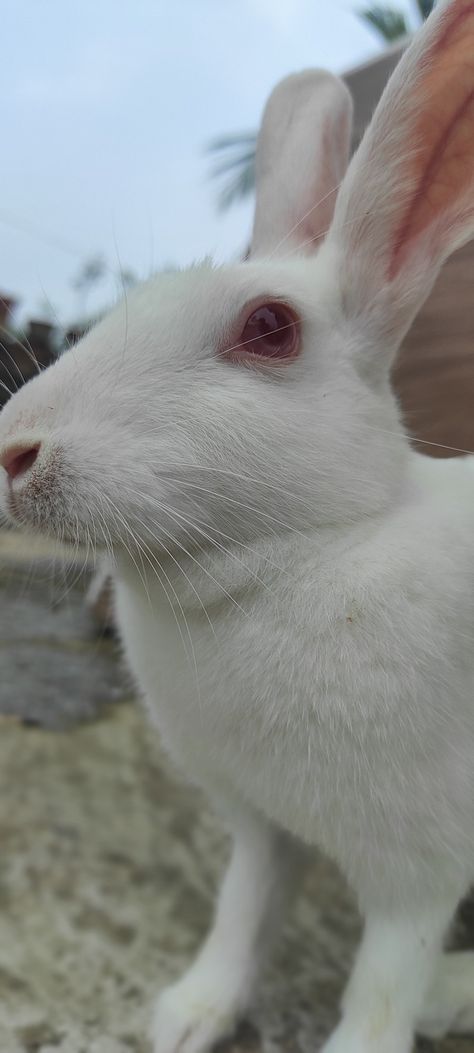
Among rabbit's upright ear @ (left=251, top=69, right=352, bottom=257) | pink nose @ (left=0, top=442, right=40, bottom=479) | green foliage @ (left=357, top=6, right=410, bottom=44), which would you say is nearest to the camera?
pink nose @ (left=0, top=442, right=40, bottom=479)

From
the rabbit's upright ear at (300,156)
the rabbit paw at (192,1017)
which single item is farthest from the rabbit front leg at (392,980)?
the rabbit's upright ear at (300,156)

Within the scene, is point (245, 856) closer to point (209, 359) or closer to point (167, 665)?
point (167, 665)

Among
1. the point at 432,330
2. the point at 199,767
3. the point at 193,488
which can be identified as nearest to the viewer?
the point at 193,488

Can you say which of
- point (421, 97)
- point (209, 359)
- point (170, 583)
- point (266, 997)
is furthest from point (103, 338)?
point (266, 997)

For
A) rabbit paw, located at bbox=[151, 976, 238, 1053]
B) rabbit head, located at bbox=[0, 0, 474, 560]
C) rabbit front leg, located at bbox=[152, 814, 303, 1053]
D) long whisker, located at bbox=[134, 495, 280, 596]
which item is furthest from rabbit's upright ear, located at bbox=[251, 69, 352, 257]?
rabbit paw, located at bbox=[151, 976, 238, 1053]

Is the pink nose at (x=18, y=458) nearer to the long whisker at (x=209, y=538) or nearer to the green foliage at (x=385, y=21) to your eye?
the long whisker at (x=209, y=538)

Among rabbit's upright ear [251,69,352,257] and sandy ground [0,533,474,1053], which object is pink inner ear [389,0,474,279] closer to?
rabbit's upright ear [251,69,352,257]
